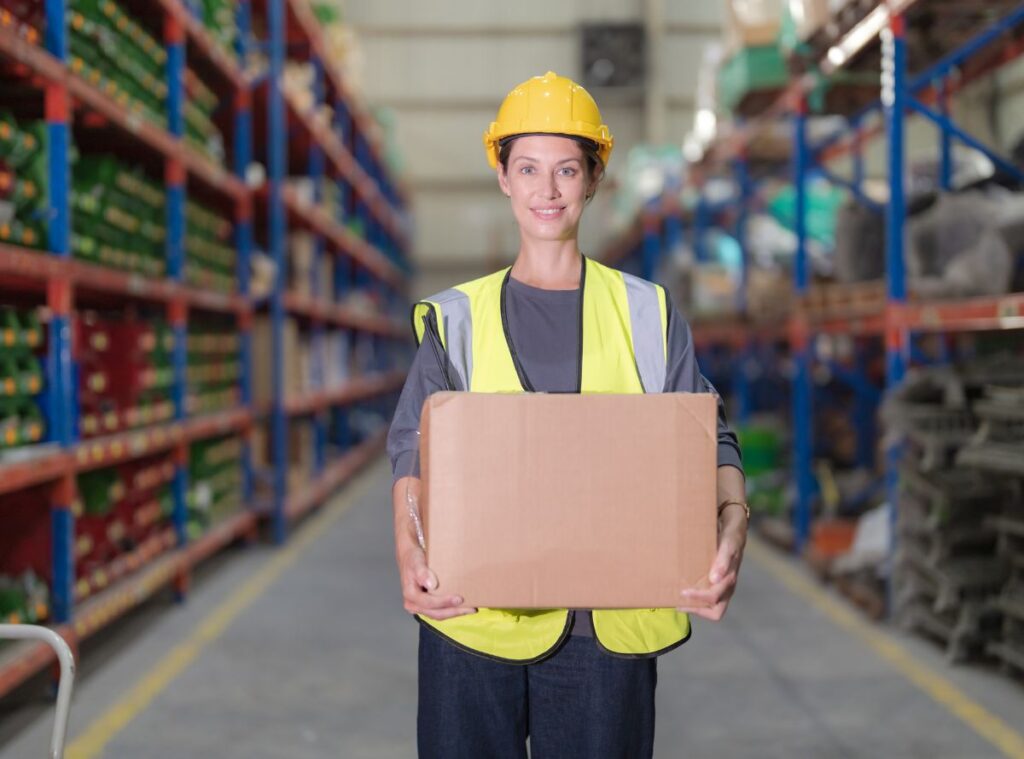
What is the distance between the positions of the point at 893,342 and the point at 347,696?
9.82ft

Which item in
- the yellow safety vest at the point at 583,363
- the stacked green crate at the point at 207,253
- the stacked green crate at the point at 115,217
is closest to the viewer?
the yellow safety vest at the point at 583,363

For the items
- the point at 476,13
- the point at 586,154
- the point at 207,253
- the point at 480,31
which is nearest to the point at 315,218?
the point at 207,253

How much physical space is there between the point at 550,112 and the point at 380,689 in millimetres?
2979

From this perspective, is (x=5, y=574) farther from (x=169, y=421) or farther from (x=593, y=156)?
(x=593, y=156)

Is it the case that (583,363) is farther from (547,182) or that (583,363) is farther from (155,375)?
(155,375)

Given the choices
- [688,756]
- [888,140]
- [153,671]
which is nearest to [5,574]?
[153,671]

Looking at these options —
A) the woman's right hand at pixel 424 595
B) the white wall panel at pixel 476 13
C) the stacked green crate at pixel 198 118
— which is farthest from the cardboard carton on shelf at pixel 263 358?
the white wall panel at pixel 476 13

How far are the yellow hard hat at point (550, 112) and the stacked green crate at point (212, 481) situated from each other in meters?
4.61

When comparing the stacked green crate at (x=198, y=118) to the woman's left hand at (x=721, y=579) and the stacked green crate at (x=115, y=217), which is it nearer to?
the stacked green crate at (x=115, y=217)

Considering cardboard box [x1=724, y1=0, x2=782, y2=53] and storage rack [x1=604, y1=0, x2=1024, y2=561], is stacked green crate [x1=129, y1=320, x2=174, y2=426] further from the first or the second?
cardboard box [x1=724, y1=0, x2=782, y2=53]

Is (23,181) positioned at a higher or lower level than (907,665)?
higher

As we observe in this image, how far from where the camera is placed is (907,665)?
4.49m

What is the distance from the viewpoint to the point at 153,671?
443 cm

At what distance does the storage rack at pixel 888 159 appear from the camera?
482 centimetres
